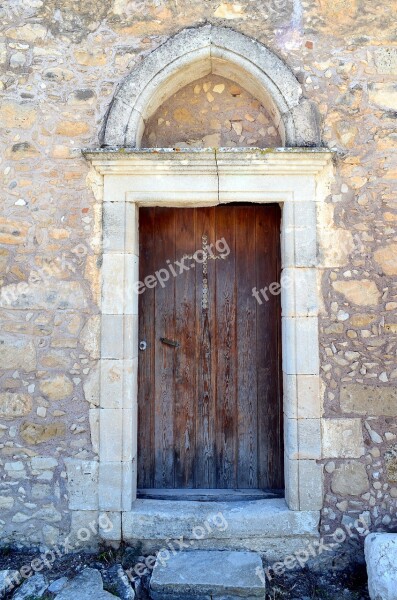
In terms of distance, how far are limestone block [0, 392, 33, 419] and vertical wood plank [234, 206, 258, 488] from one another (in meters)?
1.46

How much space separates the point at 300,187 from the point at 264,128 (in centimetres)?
61

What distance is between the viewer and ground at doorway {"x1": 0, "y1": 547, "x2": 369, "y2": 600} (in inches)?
103

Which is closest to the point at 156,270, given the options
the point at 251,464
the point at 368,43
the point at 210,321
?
the point at 210,321

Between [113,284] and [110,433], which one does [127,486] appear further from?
[113,284]

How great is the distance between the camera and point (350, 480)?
2.89m

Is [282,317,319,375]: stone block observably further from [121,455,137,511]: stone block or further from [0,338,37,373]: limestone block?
[0,338,37,373]: limestone block

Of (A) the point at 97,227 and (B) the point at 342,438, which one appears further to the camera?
(A) the point at 97,227

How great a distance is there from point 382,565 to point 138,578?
1.38 m

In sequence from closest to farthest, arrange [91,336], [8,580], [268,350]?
[8,580], [91,336], [268,350]

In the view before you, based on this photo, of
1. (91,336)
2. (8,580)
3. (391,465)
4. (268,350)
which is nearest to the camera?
(8,580)

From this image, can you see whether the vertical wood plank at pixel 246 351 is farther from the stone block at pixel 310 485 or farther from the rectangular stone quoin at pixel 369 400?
the rectangular stone quoin at pixel 369 400

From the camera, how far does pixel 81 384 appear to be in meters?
2.98

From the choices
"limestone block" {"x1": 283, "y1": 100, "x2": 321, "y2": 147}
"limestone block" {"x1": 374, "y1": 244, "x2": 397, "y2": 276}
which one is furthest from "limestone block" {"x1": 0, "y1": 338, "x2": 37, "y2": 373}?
"limestone block" {"x1": 374, "y1": 244, "x2": 397, "y2": 276}

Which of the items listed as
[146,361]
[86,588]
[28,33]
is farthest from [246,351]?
[28,33]
